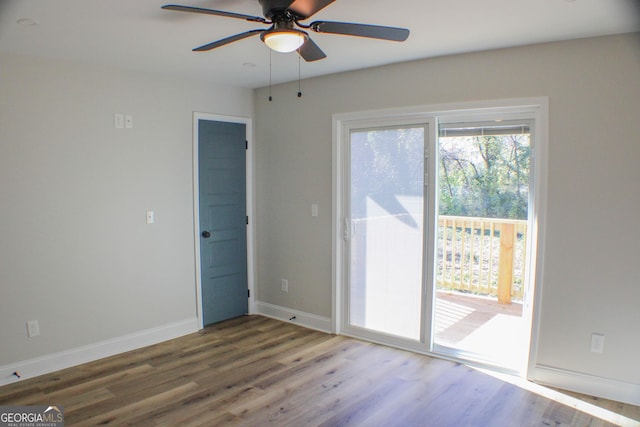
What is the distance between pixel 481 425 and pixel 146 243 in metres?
3.07

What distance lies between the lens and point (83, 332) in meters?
3.47

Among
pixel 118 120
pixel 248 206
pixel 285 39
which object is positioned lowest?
pixel 248 206

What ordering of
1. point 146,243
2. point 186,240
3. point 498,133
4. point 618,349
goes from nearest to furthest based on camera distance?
1. point 618,349
2. point 498,133
3. point 146,243
4. point 186,240

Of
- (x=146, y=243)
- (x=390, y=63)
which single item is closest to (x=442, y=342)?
(x=390, y=63)

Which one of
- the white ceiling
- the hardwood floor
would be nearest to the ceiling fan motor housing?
the white ceiling

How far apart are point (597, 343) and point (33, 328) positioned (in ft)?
13.6

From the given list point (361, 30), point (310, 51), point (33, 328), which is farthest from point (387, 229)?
point (33, 328)

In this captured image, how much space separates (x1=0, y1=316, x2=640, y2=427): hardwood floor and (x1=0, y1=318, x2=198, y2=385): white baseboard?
87mm

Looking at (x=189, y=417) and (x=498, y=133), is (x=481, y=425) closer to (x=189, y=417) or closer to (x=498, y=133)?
(x=189, y=417)

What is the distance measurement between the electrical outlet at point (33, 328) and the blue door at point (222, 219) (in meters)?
1.47

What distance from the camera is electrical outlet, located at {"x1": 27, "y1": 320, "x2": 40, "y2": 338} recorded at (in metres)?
3.19

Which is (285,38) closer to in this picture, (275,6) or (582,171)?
(275,6)

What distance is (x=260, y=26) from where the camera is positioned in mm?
2629

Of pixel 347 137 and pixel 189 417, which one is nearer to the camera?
pixel 189 417
